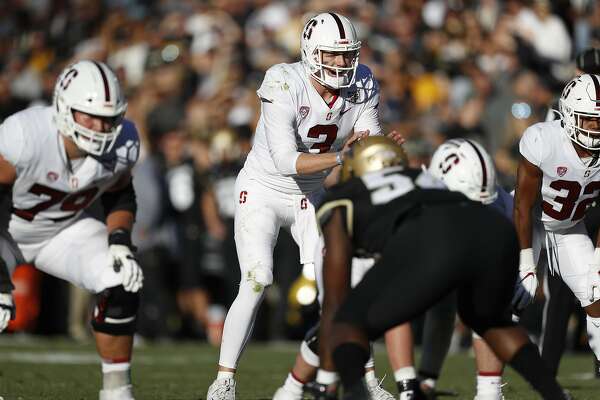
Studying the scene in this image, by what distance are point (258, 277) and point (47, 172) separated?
48.9 inches

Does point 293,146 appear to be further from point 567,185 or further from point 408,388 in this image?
point 567,185

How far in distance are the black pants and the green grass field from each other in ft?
7.41

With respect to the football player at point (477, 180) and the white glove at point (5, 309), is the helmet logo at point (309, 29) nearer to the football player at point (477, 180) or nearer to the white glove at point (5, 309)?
the football player at point (477, 180)

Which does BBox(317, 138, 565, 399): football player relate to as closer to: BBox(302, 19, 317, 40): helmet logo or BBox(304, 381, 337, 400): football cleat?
BBox(304, 381, 337, 400): football cleat

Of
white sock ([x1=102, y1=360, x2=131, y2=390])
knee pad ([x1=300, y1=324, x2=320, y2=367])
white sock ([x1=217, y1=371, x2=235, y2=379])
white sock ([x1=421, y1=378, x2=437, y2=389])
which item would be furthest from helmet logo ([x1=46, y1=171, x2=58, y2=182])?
white sock ([x1=421, y1=378, x2=437, y2=389])

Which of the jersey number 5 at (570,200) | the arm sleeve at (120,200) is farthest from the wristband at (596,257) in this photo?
the arm sleeve at (120,200)

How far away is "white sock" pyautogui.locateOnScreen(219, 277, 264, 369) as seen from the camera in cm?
649

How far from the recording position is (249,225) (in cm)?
663

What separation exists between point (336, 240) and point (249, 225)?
5.61ft

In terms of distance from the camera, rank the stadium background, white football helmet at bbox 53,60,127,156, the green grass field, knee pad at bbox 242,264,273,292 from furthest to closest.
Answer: the stadium background → the green grass field → knee pad at bbox 242,264,273,292 → white football helmet at bbox 53,60,127,156

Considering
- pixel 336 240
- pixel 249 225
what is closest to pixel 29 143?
pixel 249 225

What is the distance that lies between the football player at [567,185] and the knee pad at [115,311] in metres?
1.99

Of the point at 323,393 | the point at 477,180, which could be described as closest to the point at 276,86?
the point at 477,180

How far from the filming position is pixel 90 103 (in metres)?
5.88
